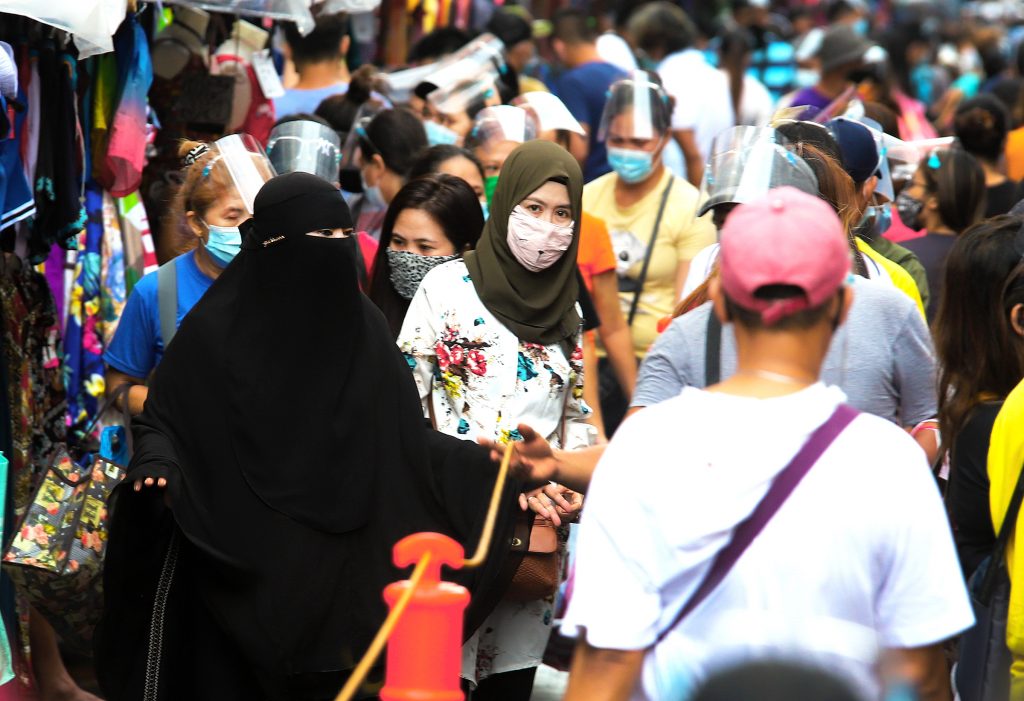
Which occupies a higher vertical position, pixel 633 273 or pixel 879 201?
pixel 879 201

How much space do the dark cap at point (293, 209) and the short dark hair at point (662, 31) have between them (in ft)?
26.0

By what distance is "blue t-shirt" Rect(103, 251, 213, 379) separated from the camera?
5039 mm

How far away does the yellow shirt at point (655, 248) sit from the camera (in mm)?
7062

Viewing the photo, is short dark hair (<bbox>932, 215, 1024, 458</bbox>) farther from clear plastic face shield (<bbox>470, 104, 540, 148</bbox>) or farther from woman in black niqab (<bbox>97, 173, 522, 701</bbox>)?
clear plastic face shield (<bbox>470, 104, 540, 148</bbox>)

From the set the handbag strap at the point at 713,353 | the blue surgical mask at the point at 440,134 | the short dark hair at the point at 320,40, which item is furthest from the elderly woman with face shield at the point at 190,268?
the short dark hair at the point at 320,40

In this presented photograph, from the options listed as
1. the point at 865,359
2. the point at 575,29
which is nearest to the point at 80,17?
the point at 865,359

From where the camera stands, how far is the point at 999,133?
28.3 ft

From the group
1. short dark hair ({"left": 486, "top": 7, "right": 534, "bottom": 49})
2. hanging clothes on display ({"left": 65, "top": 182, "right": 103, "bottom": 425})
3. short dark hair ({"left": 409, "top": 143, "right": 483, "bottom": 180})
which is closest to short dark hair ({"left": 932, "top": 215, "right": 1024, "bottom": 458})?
short dark hair ({"left": 409, "top": 143, "right": 483, "bottom": 180})

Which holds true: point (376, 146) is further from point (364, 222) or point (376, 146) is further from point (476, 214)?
point (476, 214)

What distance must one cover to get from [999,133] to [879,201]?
→ 9.72 feet

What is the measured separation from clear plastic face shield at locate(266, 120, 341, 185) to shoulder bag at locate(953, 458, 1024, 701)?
317 centimetres

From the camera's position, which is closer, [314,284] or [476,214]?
[314,284]

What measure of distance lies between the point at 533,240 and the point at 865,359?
54.4 inches

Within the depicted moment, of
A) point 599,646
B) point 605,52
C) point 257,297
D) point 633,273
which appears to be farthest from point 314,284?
point 605,52
